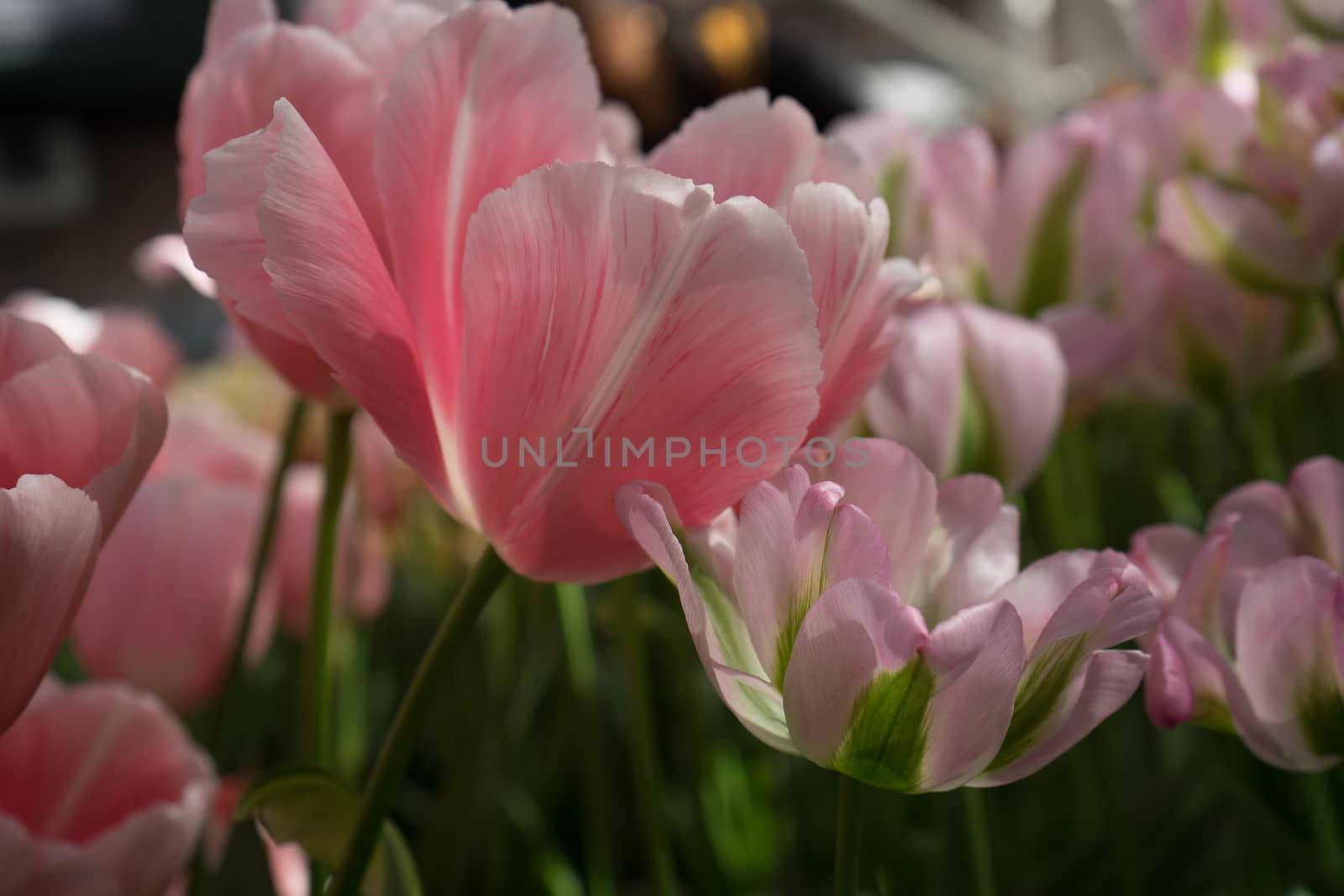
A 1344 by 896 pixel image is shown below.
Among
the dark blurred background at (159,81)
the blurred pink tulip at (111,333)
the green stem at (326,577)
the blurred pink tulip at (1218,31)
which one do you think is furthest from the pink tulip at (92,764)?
the dark blurred background at (159,81)

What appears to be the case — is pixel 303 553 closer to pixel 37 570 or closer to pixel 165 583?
pixel 165 583

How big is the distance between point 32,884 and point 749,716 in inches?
3.6

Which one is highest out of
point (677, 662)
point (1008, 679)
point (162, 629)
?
point (1008, 679)

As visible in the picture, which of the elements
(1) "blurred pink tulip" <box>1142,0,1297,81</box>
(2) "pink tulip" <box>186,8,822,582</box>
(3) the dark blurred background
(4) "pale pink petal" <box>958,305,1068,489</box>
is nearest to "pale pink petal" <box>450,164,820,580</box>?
(2) "pink tulip" <box>186,8,822,582</box>

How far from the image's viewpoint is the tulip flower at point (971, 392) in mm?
232

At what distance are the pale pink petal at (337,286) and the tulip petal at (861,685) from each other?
0.16 feet

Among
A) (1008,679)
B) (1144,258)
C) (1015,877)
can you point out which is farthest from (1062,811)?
(1008,679)

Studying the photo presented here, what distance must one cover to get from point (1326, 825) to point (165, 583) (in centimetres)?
28

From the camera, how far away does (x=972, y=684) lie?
0.13 m

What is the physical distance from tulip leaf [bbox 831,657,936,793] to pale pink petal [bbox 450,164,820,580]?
3 cm

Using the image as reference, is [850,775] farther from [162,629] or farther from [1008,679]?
[162,629]

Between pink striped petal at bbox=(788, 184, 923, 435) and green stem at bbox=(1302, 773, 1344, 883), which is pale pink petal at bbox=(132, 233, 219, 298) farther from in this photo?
green stem at bbox=(1302, 773, 1344, 883)

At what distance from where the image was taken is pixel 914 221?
327 mm

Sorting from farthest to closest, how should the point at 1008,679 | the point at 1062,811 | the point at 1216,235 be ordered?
the point at 1062,811 → the point at 1216,235 → the point at 1008,679
